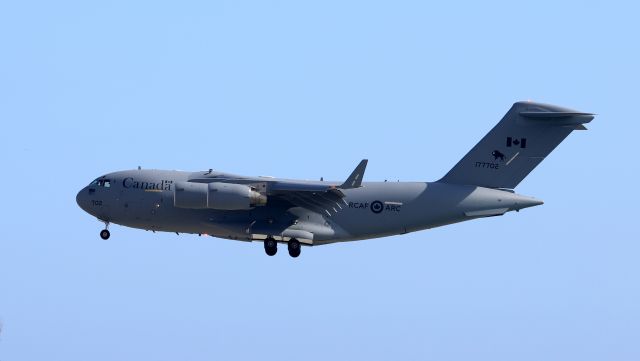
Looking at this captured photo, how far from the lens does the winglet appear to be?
3459 centimetres

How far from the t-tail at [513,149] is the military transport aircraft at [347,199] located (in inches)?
1.1

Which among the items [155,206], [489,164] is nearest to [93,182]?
[155,206]

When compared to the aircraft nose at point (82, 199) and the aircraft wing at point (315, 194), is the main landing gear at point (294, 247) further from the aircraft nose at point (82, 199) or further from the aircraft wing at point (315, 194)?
the aircraft nose at point (82, 199)

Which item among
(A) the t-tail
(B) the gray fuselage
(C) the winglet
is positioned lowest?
(B) the gray fuselage

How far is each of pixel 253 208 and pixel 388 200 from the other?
3.66 m

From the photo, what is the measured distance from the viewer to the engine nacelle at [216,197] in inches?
1423

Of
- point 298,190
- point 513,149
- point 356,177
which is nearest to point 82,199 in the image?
point 298,190

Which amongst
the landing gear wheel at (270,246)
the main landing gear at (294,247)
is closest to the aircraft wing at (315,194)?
the main landing gear at (294,247)

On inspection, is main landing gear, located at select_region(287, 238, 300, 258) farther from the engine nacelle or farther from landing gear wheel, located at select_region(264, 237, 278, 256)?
the engine nacelle

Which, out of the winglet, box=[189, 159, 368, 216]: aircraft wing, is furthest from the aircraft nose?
the winglet

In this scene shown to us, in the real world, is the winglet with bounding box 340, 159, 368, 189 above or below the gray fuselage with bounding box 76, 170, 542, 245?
above

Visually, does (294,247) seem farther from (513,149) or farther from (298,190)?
(513,149)

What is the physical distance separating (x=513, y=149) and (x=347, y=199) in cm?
475

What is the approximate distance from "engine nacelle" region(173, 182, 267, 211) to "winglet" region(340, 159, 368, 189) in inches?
109
